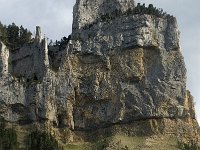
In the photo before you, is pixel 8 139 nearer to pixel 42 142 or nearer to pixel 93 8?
pixel 42 142

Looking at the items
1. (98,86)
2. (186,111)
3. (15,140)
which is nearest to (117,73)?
(98,86)

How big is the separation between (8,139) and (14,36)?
20.2 meters

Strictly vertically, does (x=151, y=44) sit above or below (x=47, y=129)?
above

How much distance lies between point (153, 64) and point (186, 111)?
7213 mm

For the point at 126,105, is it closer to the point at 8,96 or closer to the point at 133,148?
the point at 133,148

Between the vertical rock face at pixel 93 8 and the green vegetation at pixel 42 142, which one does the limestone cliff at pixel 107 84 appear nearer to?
the vertical rock face at pixel 93 8

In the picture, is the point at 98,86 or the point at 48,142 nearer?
the point at 48,142

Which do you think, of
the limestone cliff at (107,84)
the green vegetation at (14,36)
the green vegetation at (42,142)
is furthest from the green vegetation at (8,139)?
the green vegetation at (14,36)

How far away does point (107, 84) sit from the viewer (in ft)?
299

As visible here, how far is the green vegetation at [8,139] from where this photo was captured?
8115 centimetres

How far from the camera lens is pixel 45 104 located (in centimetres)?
8794

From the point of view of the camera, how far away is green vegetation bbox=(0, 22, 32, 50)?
315 ft

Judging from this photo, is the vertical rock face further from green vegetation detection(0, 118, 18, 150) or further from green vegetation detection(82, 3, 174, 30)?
green vegetation detection(0, 118, 18, 150)

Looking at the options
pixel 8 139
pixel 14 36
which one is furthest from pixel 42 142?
pixel 14 36
